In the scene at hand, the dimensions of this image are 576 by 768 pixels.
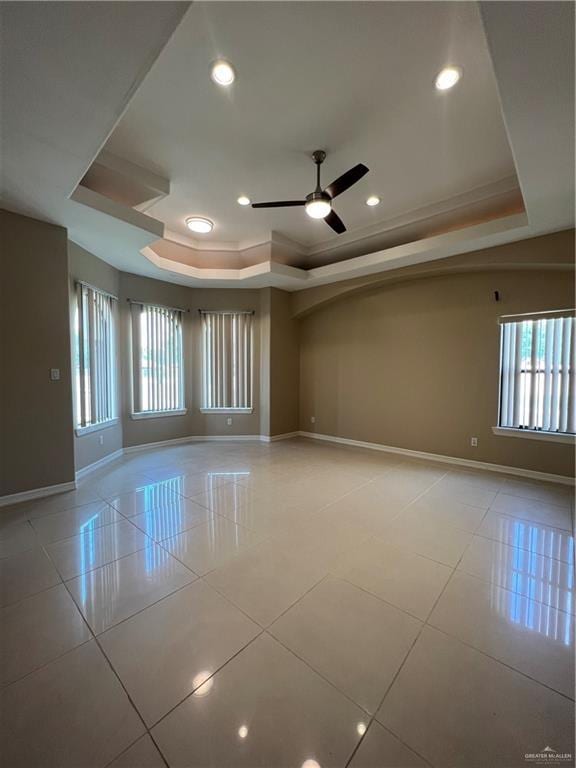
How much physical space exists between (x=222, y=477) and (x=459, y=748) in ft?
10.2

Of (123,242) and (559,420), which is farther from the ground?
(123,242)

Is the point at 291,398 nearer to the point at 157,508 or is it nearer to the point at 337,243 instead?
the point at 337,243

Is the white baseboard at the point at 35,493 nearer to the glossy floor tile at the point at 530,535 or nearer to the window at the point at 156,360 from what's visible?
the window at the point at 156,360

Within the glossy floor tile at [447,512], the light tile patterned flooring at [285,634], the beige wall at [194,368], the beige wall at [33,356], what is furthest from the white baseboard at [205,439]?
the glossy floor tile at [447,512]

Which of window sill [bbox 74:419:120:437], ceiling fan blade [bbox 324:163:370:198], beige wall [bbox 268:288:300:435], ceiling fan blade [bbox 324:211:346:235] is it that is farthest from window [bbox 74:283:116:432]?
ceiling fan blade [bbox 324:163:370:198]

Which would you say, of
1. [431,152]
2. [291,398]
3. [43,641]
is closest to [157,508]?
[43,641]

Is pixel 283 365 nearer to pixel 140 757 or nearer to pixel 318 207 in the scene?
pixel 318 207

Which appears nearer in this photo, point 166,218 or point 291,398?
point 166,218

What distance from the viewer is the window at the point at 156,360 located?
5031 mm

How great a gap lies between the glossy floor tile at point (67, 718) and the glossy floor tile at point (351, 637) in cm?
70

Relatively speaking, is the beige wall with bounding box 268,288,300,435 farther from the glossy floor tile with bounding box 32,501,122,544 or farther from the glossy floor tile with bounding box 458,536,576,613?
the glossy floor tile with bounding box 458,536,576,613

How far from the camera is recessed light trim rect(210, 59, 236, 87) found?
6.39 ft

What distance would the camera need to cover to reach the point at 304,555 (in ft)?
7.27

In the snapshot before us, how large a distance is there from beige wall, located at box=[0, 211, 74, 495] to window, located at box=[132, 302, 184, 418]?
1.70m
